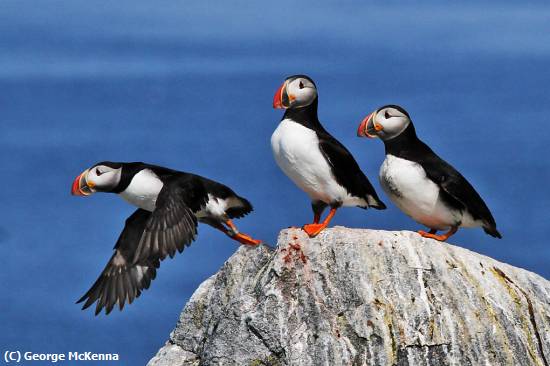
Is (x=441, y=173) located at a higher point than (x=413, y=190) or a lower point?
higher

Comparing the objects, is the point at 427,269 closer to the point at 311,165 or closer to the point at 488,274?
the point at 488,274

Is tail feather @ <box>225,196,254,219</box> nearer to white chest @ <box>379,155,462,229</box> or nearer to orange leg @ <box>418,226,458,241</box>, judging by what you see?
white chest @ <box>379,155,462,229</box>

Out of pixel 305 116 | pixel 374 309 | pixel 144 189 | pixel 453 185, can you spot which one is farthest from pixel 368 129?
pixel 144 189

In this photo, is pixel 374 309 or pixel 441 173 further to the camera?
pixel 441 173

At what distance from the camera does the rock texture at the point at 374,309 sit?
1140 cm

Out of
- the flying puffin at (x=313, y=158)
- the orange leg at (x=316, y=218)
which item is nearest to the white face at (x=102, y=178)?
the flying puffin at (x=313, y=158)

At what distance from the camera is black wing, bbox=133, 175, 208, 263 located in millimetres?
12602

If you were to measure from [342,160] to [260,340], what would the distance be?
6.79 feet

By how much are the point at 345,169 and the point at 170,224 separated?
6.37 feet

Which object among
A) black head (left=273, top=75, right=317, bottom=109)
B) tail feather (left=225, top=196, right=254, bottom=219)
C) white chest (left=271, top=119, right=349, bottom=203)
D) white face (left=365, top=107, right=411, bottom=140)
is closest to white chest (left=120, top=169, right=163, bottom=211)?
tail feather (left=225, top=196, right=254, bottom=219)

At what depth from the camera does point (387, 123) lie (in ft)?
41.1

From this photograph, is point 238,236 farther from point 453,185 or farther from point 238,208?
point 453,185

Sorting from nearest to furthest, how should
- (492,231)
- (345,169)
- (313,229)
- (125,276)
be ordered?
(313,229)
(345,169)
(492,231)
(125,276)

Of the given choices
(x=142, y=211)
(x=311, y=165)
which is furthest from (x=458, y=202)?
(x=142, y=211)
